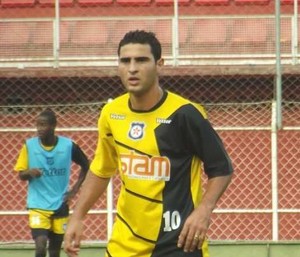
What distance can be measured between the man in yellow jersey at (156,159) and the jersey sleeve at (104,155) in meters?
0.09

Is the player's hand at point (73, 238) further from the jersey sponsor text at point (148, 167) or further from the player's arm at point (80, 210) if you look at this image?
the jersey sponsor text at point (148, 167)

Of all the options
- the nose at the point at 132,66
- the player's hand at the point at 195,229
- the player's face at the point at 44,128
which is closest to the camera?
the player's hand at the point at 195,229

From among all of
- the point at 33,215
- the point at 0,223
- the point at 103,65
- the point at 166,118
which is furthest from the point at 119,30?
the point at 166,118

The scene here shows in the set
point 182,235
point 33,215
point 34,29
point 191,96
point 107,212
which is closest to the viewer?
point 182,235

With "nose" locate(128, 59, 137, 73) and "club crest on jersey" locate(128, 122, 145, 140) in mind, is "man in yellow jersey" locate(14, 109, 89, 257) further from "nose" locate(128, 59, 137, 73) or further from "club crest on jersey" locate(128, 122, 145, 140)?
"nose" locate(128, 59, 137, 73)

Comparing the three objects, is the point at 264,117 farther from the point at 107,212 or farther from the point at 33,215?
the point at 33,215

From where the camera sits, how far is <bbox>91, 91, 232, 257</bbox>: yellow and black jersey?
Result: 5742 millimetres

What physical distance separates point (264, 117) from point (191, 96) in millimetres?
1434

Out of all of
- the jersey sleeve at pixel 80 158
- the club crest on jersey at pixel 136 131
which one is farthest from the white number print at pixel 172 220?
the jersey sleeve at pixel 80 158

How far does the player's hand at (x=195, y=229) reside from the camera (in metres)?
5.52

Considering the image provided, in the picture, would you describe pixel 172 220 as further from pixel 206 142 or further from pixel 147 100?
pixel 147 100

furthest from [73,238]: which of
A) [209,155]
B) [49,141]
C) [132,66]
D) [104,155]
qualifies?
[49,141]

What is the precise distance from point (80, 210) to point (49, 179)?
17.2 feet

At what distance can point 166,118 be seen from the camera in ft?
19.0
